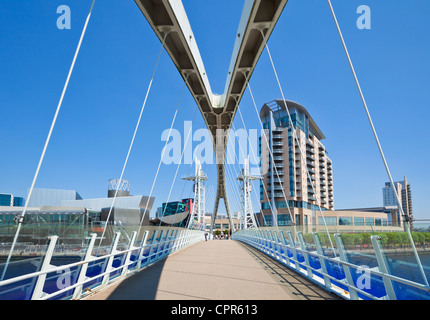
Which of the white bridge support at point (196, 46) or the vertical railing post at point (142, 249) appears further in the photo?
the white bridge support at point (196, 46)

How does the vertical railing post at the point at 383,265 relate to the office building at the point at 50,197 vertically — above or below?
below

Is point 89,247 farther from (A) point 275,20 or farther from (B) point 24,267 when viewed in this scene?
(A) point 275,20

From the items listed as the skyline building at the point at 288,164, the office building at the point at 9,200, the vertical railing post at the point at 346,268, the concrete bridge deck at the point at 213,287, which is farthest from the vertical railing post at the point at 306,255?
the office building at the point at 9,200

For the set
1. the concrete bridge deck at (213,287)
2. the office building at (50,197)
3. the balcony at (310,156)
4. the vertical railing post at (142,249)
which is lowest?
the concrete bridge deck at (213,287)

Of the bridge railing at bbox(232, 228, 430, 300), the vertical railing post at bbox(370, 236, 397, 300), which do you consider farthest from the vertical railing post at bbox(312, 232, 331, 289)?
the vertical railing post at bbox(370, 236, 397, 300)

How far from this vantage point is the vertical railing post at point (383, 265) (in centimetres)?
406

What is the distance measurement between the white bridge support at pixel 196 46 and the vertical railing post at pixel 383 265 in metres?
7.80

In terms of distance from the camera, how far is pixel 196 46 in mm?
13758

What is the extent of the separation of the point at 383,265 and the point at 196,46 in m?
11.8

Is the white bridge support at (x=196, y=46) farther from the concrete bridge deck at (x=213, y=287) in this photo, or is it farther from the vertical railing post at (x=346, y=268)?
the concrete bridge deck at (x=213, y=287)

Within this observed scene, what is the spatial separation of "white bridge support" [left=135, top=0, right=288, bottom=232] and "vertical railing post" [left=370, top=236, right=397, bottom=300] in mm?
7803

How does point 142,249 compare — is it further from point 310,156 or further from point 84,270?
point 310,156

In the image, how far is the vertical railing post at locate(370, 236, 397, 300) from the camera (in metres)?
4.06
